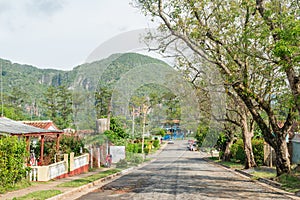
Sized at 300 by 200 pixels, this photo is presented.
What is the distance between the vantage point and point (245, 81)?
700 inches

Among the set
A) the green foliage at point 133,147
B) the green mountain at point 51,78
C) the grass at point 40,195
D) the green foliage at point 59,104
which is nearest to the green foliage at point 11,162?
the grass at point 40,195

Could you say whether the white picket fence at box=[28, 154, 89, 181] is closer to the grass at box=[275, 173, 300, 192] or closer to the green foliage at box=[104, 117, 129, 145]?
the grass at box=[275, 173, 300, 192]

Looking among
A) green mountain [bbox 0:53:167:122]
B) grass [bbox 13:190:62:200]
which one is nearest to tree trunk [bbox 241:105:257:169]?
green mountain [bbox 0:53:167:122]

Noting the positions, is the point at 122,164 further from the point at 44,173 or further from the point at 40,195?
the point at 40,195

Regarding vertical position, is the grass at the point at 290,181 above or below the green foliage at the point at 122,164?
above

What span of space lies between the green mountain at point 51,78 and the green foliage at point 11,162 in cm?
984

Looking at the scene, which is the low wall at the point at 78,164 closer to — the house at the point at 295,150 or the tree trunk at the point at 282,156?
the tree trunk at the point at 282,156

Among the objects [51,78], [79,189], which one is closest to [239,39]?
[79,189]

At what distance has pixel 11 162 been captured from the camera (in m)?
14.7

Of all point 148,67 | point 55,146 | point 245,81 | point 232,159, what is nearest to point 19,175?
point 55,146

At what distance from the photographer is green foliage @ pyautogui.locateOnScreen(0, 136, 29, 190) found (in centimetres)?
1408

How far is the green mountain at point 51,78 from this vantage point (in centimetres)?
2561

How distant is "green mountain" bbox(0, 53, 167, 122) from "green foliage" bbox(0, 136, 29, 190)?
9840 mm

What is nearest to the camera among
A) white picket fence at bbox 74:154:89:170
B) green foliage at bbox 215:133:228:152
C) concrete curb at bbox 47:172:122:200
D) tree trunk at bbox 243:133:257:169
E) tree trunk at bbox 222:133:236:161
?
concrete curb at bbox 47:172:122:200
